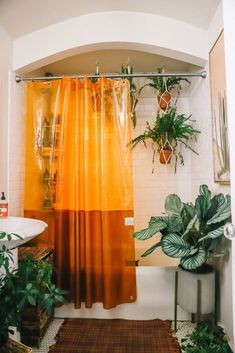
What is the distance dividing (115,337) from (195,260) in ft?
2.82

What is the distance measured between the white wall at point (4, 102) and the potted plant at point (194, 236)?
3.74ft

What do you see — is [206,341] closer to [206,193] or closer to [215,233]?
[215,233]

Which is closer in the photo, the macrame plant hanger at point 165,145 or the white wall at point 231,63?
the white wall at point 231,63

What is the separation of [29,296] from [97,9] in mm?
2030

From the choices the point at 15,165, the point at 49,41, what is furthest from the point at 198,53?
the point at 15,165

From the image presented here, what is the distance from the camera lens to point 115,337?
77.0 inches

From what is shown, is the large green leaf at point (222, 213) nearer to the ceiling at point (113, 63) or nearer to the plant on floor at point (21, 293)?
the plant on floor at point (21, 293)

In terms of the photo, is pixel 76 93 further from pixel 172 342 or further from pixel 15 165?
pixel 172 342

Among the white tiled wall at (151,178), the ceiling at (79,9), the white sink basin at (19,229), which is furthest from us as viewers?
the white tiled wall at (151,178)

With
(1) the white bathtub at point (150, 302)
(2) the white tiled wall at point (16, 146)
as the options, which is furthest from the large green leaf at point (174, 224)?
(2) the white tiled wall at point (16, 146)

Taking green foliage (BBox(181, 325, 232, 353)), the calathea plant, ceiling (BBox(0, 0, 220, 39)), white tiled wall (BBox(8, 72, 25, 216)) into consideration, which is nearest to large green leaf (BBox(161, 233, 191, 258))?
the calathea plant

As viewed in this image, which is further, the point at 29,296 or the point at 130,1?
the point at 130,1

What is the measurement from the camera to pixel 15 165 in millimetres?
2229

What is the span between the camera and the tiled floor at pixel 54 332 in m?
1.85
